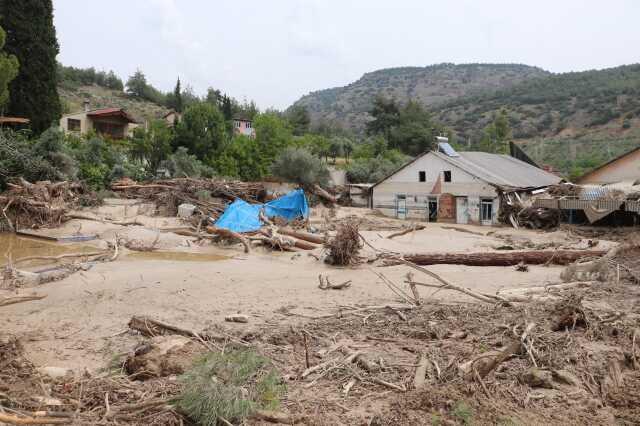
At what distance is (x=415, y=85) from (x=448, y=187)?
102971 mm

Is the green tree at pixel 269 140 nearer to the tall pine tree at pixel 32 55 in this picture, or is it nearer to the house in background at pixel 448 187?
the house in background at pixel 448 187

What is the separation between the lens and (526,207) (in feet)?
88.6

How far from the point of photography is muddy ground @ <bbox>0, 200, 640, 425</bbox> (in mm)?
5496

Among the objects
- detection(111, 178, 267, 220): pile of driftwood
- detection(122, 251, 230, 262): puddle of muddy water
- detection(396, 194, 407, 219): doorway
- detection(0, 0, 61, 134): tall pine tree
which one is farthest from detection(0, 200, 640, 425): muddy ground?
detection(0, 0, 61, 134): tall pine tree

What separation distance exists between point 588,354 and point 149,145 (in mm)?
36433

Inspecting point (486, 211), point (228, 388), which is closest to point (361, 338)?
point (228, 388)

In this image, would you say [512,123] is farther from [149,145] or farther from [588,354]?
[588,354]

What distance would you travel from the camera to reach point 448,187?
30500 mm

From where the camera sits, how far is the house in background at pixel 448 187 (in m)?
29.2

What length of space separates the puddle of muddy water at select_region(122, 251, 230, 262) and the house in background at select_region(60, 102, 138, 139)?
31197 millimetres

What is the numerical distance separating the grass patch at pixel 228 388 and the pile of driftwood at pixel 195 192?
799 inches

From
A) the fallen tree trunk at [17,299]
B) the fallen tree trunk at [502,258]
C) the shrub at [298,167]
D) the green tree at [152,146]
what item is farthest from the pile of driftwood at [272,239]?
the green tree at [152,146]

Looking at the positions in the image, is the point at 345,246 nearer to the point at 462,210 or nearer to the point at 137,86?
the point at 462,210

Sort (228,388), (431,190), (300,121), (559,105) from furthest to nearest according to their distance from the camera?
(300,121)
(559,105)
(431,190)
(228,388)
